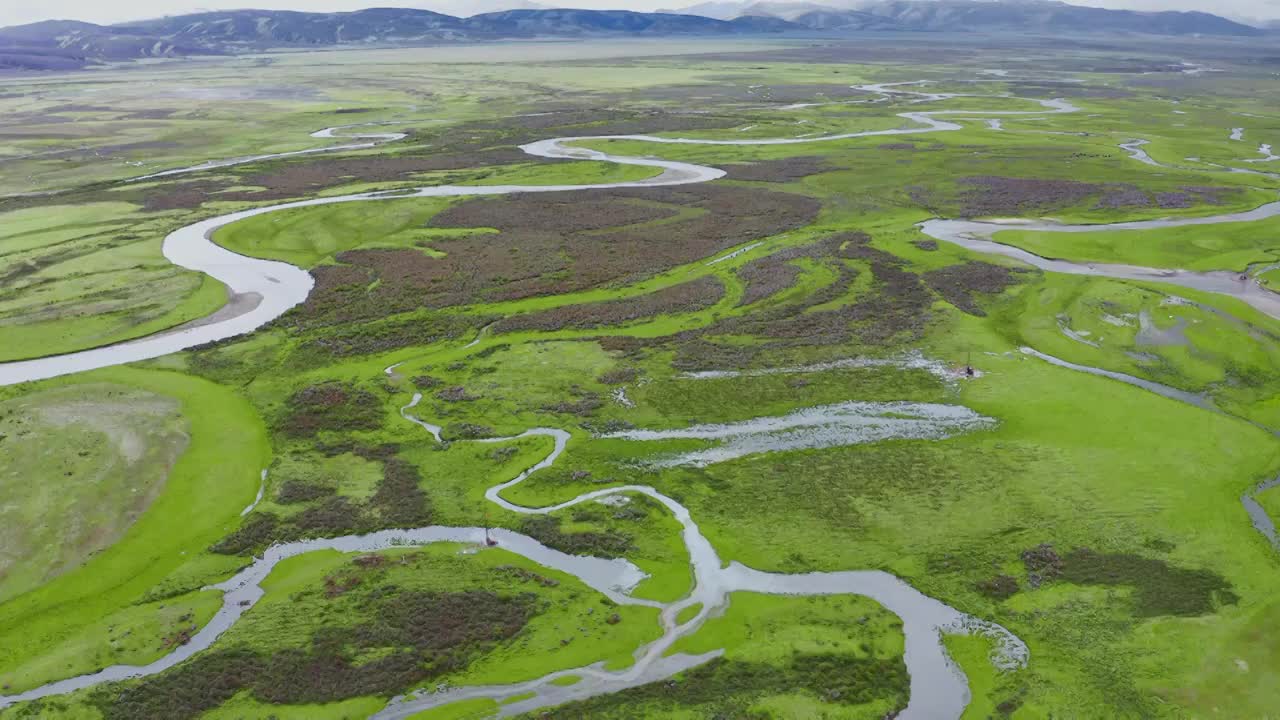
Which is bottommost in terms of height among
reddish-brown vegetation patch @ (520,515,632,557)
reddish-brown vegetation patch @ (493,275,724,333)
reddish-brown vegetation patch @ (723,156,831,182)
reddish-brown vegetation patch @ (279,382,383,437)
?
reddish-brown vegetation patch @ (520,515,632,557)

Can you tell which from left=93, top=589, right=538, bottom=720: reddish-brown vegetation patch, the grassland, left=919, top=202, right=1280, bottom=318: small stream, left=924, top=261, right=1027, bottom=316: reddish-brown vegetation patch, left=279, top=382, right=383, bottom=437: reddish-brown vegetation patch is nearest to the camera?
left=93, top=589, right=538, bottom=720: reddish-brown vegetation patch

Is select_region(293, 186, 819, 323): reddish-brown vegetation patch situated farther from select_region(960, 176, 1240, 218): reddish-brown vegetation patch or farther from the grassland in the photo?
select_region(960, 176, 1240, 218): reddish-brown vegetation patch

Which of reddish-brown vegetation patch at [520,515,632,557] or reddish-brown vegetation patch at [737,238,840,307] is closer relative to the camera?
reddish-brown vegetation patch at [520,515,632,557]

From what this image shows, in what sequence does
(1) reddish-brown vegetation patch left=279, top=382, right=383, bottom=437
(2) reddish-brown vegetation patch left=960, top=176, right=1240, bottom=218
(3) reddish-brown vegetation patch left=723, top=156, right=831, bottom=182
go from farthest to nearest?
(3) reddish-brown vegetation patch left=723, top=156, right=831, bottom=182 < (2) reddish-brown vegetation patch left=960, top=176, right=1240, bottom=218 < (1) reddish-brown vegetation patch left=279, top=382, right=383, bottom=437

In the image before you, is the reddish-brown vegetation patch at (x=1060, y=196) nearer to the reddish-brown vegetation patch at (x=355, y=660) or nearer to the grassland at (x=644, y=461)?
the grassland at (x=644, y=461)

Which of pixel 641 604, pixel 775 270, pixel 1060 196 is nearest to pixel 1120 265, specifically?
pixel 1060 196

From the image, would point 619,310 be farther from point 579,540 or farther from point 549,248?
point 579,540

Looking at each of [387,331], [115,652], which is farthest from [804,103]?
[115,652]

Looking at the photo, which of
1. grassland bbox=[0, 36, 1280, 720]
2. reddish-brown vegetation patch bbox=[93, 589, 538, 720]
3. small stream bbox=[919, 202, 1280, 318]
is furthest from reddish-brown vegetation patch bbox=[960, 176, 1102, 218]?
reddish-brown vegetation patch bbox=[93, 589, 538, 720]

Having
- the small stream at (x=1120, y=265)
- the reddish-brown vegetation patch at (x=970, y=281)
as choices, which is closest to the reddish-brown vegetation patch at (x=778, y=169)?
the small stream at (x=1120, y=265)
